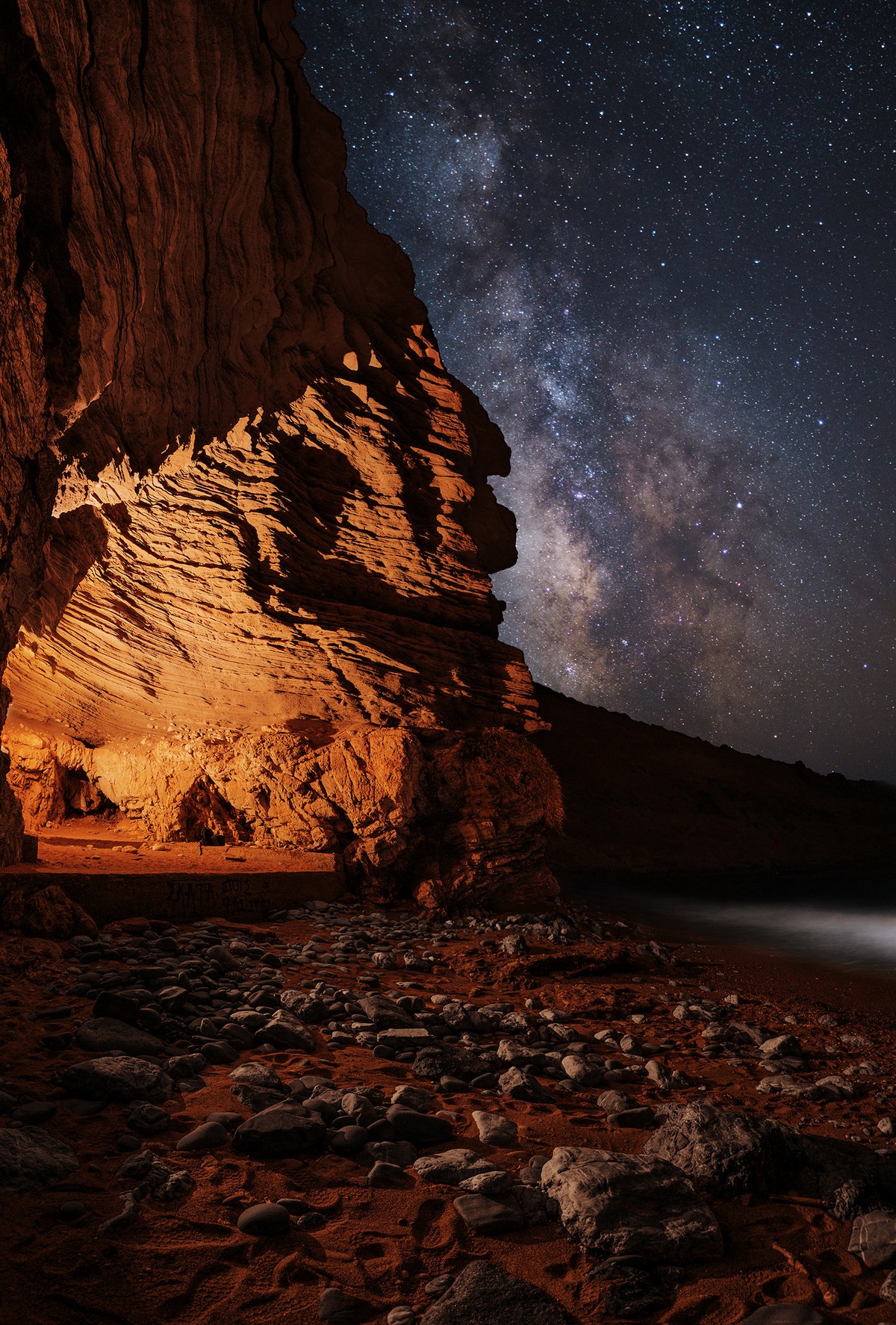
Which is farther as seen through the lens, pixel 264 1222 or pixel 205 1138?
pixel 205 1138

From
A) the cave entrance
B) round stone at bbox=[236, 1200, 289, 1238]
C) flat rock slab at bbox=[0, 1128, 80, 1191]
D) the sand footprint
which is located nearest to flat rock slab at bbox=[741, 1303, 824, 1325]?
the sand footprint

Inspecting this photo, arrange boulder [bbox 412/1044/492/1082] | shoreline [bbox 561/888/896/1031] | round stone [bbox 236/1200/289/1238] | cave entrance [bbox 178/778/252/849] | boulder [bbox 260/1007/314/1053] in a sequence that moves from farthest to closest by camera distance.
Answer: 1. cave entrance [bbox 178/778/252/849]
2. shoreline [bbox 561/888/896/1031]
3. boulder [bbox 260/1007/314/1053]
4. boulder [bbox 412/1044/492/1082]
5. round stone [bbox 236/1200/289/1238]

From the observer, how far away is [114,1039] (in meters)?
3.40

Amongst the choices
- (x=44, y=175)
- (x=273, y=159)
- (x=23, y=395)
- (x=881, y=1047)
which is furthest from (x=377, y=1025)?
(x=273, y=159)

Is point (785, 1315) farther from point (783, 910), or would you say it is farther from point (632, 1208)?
point (783, 910)

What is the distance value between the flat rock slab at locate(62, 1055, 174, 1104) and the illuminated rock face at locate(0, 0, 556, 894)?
288cm

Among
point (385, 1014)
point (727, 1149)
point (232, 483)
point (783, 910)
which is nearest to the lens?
point (727, 1149)

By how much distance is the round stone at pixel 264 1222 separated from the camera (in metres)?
2.18

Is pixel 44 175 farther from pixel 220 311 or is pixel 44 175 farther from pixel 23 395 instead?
pixel 220 311

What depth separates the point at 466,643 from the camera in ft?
38.8

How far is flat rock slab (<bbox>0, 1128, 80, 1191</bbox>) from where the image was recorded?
222cm

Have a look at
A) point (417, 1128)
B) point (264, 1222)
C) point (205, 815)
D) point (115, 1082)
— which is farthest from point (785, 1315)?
point (205, 815)

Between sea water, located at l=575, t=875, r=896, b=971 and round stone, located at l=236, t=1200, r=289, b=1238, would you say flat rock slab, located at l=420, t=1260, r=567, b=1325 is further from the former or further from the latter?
sea water, located at l=575, t=875, r=896, b=971

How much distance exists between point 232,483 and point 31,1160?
334 inches
